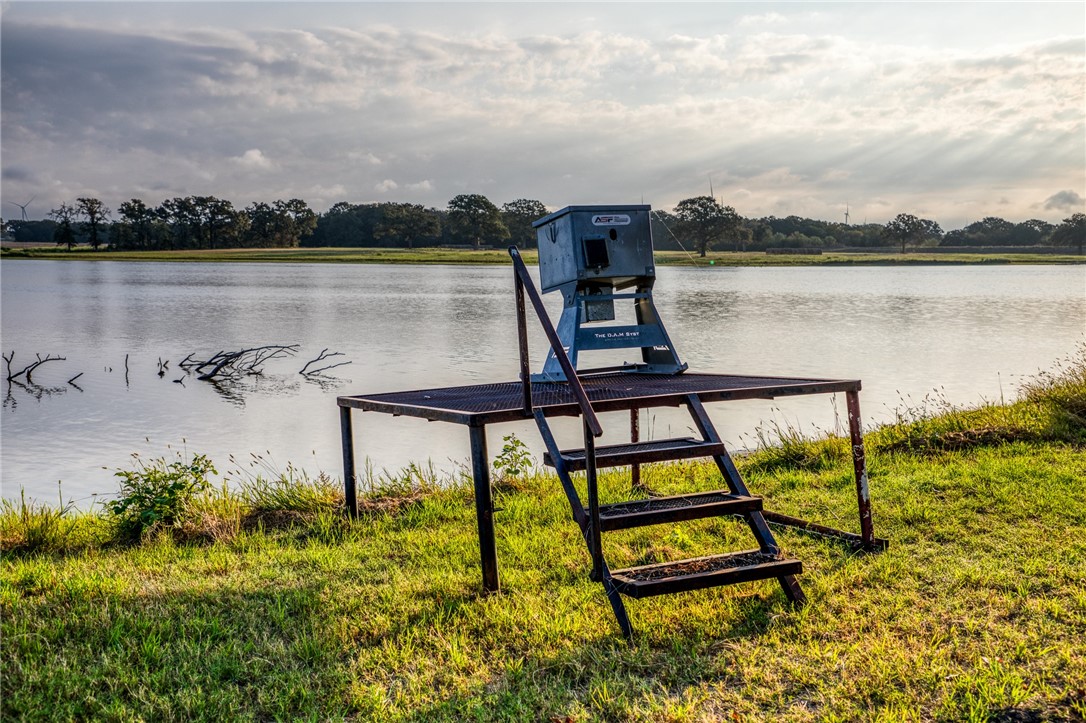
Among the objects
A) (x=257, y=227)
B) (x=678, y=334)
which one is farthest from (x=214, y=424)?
(x=257, y=227)

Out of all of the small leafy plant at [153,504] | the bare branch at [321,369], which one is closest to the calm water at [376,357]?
the bare branch at [321,369]

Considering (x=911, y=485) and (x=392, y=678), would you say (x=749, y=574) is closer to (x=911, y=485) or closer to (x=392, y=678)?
(x=392, y=678)

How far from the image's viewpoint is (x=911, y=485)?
699 cm

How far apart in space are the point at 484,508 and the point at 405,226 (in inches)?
4229

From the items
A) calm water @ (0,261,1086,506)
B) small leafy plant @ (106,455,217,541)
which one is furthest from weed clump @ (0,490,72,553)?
calm water @ (0,261,1086,506)

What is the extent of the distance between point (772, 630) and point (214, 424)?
37.9 ft

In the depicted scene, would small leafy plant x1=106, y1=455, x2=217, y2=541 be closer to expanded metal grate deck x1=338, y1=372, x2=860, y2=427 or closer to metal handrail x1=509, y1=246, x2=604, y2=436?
expanded metal grate deck x1=338, y1=372, x2=860, y2=427

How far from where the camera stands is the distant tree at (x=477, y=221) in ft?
337

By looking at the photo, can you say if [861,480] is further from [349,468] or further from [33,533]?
[33,533]

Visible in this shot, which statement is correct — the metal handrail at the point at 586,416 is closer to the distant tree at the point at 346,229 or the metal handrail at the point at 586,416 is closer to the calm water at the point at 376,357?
the calm water at the point at 376,357

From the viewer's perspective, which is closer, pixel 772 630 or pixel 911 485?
pixel 772 630

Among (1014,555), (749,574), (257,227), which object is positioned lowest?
(1014,555)

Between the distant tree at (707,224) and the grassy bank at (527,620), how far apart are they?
369ft

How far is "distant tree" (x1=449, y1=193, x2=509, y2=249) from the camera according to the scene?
103 metres
